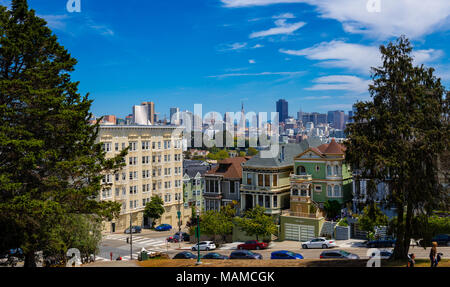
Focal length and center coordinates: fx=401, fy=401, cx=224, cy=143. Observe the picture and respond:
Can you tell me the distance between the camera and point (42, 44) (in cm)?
2897

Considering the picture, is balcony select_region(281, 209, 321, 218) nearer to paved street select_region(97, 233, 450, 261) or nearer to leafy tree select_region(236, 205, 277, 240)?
leafy tree select_region(236, 205, 277, 240)

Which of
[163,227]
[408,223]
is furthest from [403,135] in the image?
[163,227]

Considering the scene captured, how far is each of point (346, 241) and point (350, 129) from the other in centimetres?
2262

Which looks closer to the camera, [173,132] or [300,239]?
[300,239]

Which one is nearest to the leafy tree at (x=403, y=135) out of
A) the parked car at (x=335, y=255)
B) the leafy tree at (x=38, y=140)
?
the parked car at (x=335, y=255)

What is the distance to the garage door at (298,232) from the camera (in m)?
50.0

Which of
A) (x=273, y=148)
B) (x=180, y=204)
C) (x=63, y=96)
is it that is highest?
(x=63, y=96)

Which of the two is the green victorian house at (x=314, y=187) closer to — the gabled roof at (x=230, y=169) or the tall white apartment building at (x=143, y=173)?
the gabled roof at (x=230, y=169)

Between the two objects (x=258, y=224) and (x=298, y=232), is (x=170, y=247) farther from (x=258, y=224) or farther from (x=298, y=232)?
(x=298, y=232)

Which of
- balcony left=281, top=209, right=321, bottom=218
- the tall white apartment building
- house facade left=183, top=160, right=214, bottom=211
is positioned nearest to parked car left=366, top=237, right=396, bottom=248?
balcony left=281, top=209, right=321, bottom=218

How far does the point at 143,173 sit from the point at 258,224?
3330 cm
